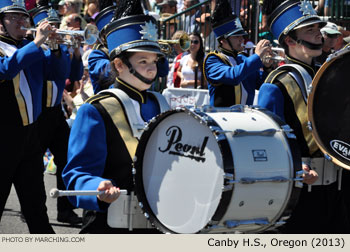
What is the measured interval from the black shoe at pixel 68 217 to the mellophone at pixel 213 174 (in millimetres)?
3627

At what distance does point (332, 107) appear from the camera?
4.56 m

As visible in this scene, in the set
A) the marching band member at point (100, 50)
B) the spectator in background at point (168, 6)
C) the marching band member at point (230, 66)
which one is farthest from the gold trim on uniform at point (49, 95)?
the spectator in background at point (168, 6)

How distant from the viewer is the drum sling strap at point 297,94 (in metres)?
4.72

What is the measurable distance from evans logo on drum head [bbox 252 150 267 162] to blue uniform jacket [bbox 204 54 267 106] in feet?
10.1

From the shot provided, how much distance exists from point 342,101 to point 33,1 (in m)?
4.55

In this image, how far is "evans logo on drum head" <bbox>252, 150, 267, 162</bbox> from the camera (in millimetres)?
3400

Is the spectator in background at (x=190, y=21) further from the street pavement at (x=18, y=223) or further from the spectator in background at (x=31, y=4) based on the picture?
the street pavement at (x=18, y=223)

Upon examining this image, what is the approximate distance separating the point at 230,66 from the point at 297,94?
2.29 metres

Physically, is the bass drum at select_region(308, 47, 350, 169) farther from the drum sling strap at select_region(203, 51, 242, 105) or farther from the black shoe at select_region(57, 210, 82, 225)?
the black shoe at select_region(57, 210, 82, 225)

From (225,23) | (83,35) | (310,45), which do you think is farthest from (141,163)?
(225,23)

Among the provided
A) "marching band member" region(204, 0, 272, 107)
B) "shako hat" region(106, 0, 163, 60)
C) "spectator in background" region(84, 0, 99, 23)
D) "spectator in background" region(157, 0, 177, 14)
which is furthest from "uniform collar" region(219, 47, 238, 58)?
"spectator in background" region(157, 0, 177, 14)

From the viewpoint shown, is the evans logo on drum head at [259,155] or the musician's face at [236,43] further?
the musician's face at [236,43]

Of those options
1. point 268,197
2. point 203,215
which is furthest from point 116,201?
point 268,197

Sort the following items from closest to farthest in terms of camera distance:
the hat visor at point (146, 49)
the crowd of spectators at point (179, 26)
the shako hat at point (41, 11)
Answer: the hat visor at point (146, 49), the shako hat at point (41, 11), the crowd of spectators at point (179, 26)
